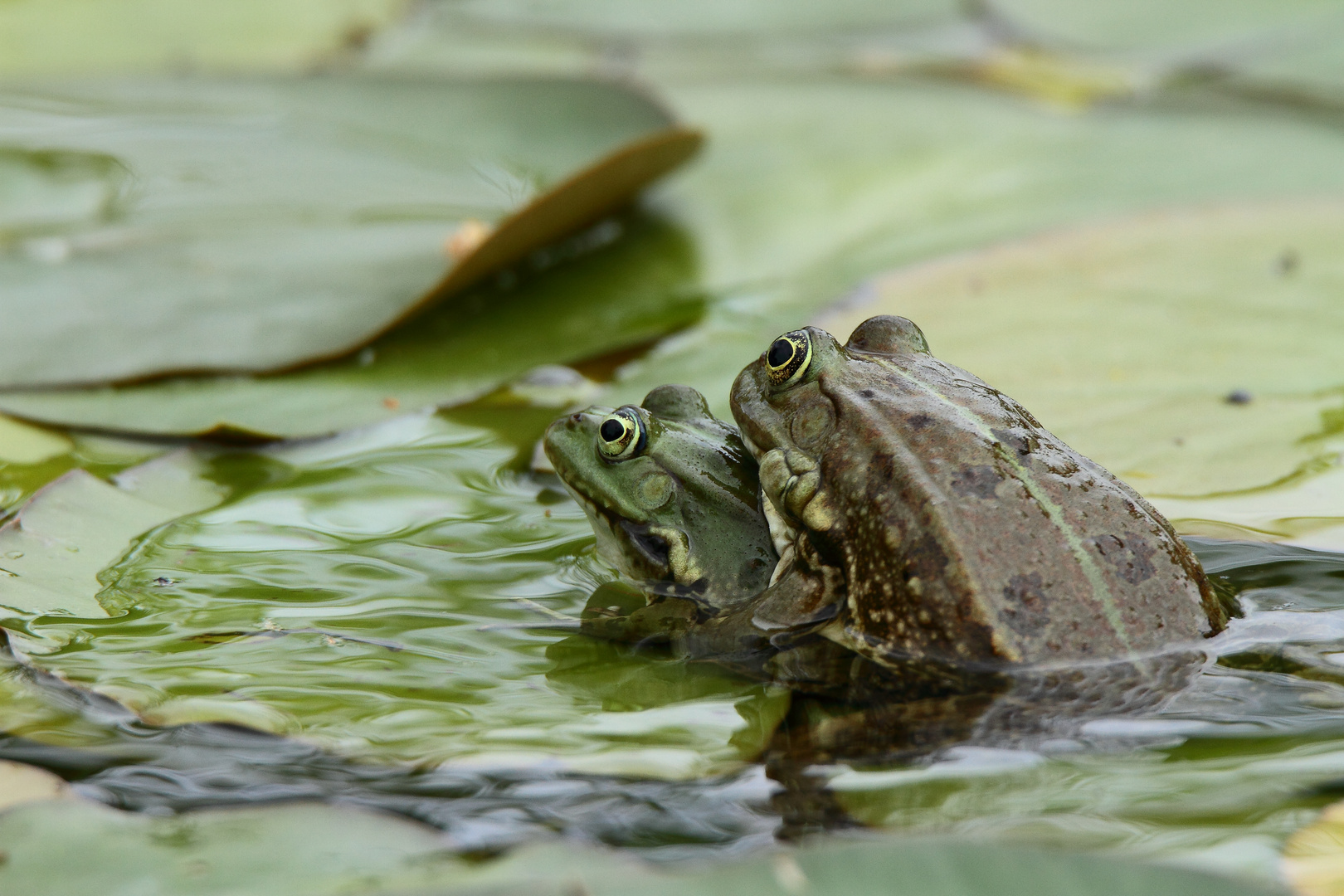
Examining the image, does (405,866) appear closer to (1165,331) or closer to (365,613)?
(365,613)

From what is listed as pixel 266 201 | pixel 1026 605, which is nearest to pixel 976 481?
pixel 1026 605

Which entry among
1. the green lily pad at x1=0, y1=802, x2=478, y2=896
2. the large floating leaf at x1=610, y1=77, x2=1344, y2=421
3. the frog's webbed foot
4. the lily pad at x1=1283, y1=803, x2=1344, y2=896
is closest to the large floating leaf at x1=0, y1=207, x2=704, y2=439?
the large floating leaf at x1=610, y1=77, x2=1344, y2=421

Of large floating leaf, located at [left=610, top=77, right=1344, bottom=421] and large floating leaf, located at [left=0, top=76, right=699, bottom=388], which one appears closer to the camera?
large floating leaf, located at [left=0, top=76, right=699, bottom=388]

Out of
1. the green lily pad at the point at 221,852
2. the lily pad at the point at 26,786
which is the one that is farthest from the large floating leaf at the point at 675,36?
the green lily pad at the point at 221,852

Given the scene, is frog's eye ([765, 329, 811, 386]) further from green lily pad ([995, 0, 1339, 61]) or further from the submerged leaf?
green lily pad ([995, 0, 1339, 61])

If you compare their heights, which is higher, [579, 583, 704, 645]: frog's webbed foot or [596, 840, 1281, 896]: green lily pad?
[579, 583, 704, 645]: frog's webbed foot

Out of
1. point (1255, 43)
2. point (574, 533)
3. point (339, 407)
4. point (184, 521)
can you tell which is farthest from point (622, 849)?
point (1255, 43)
